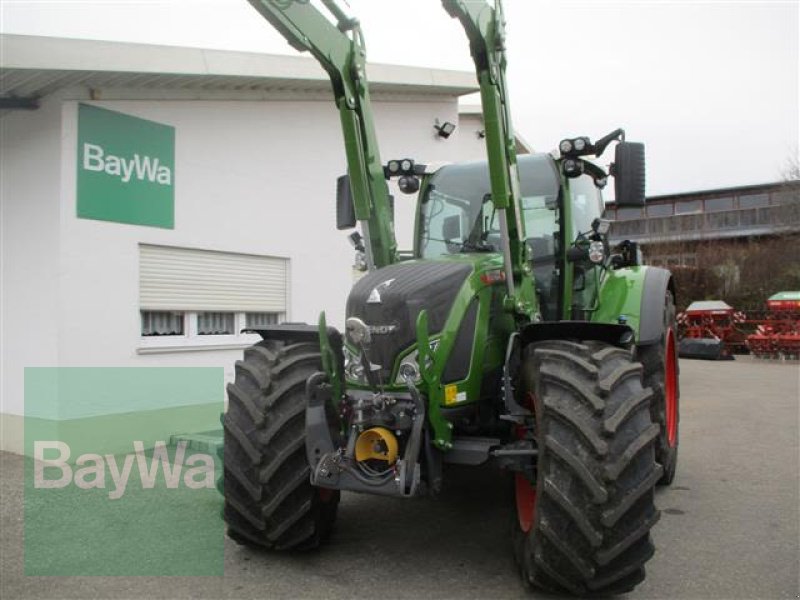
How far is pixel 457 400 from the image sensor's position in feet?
12.0

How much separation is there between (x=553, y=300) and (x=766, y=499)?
2301 millimetres

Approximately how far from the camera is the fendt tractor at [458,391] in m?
3.22

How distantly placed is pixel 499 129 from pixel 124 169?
4.59m

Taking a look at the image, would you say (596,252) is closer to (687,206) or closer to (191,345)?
(191,345)

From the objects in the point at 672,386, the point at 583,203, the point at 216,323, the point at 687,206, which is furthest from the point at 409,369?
the point at 687,206

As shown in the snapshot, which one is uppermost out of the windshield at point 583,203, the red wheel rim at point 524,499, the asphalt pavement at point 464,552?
the windshield at point 583,203

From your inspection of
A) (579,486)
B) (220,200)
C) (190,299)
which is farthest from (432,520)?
(220,200)

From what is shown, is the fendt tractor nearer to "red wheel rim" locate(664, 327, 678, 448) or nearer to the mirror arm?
the mirror arm

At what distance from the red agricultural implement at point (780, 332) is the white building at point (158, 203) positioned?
1430cm

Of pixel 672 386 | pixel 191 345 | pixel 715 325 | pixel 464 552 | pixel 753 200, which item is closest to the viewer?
pixel 464 552

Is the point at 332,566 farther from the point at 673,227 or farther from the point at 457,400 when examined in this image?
the point at 673,227

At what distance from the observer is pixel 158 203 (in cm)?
733

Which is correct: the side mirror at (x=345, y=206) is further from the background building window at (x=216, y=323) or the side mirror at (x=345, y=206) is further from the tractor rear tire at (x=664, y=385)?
the background building window at (x=216, y=323)

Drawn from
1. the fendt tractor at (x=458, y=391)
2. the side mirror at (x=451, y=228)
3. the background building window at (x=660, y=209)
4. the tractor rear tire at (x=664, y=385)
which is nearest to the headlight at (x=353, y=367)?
the fendt tractor at (x=458, y=391)
